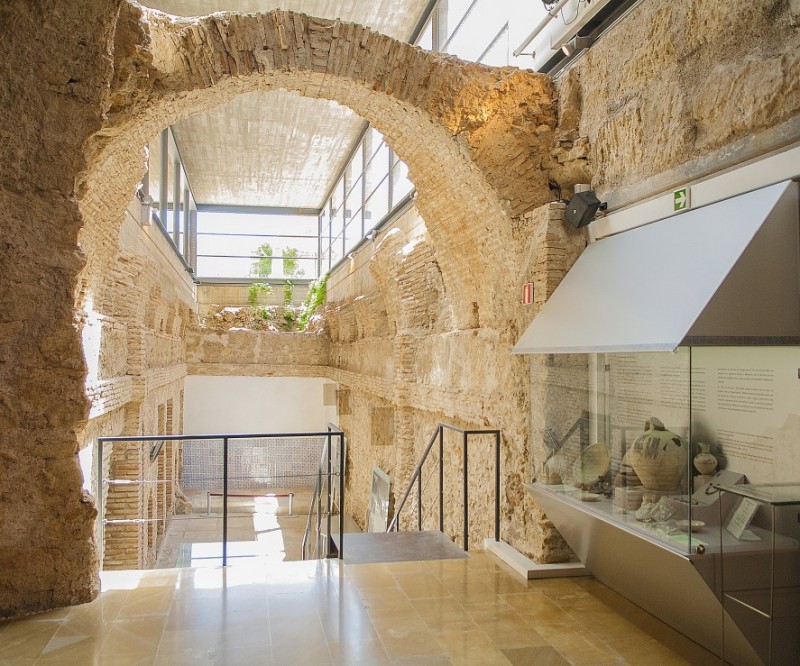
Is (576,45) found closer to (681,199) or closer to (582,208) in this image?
(582,208)

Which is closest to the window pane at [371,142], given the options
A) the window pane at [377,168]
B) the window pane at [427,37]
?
the window pane at [377,168]

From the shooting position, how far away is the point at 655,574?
3.75 m

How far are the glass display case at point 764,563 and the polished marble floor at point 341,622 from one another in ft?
1.72

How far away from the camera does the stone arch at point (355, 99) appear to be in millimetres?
4684

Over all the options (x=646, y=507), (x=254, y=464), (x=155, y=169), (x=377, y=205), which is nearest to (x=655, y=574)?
(x=646, y=507)

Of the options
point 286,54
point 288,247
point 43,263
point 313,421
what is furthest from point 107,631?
point 288,247

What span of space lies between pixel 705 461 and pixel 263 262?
64.9 feet

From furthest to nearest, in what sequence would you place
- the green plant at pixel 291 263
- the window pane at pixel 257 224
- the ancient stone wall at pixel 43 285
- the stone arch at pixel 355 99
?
the green plant at pixel 291 263 < the window pane at pixel 257 224 < the stone arch at pixel 355 99 < the ancient stone wall at pixel 43 285

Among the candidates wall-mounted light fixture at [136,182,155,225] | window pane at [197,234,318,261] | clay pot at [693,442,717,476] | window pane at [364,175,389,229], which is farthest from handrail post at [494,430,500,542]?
window pane at [197,234,318,261]

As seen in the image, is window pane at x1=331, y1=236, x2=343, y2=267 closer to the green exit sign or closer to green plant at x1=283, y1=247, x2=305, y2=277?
green plant at x1=283, y1=247, x2=305, y2=277

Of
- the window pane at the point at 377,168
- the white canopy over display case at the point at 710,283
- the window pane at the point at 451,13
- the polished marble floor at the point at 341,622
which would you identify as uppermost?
the window pane at the point at 451,13

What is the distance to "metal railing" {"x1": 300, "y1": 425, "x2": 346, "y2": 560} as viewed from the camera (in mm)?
4902

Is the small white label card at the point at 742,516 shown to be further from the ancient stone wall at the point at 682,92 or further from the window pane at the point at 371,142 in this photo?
the window pane at the point at 371,142

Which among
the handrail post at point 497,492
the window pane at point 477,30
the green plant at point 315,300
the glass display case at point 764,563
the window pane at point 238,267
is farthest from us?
the window pane at point 238,267
